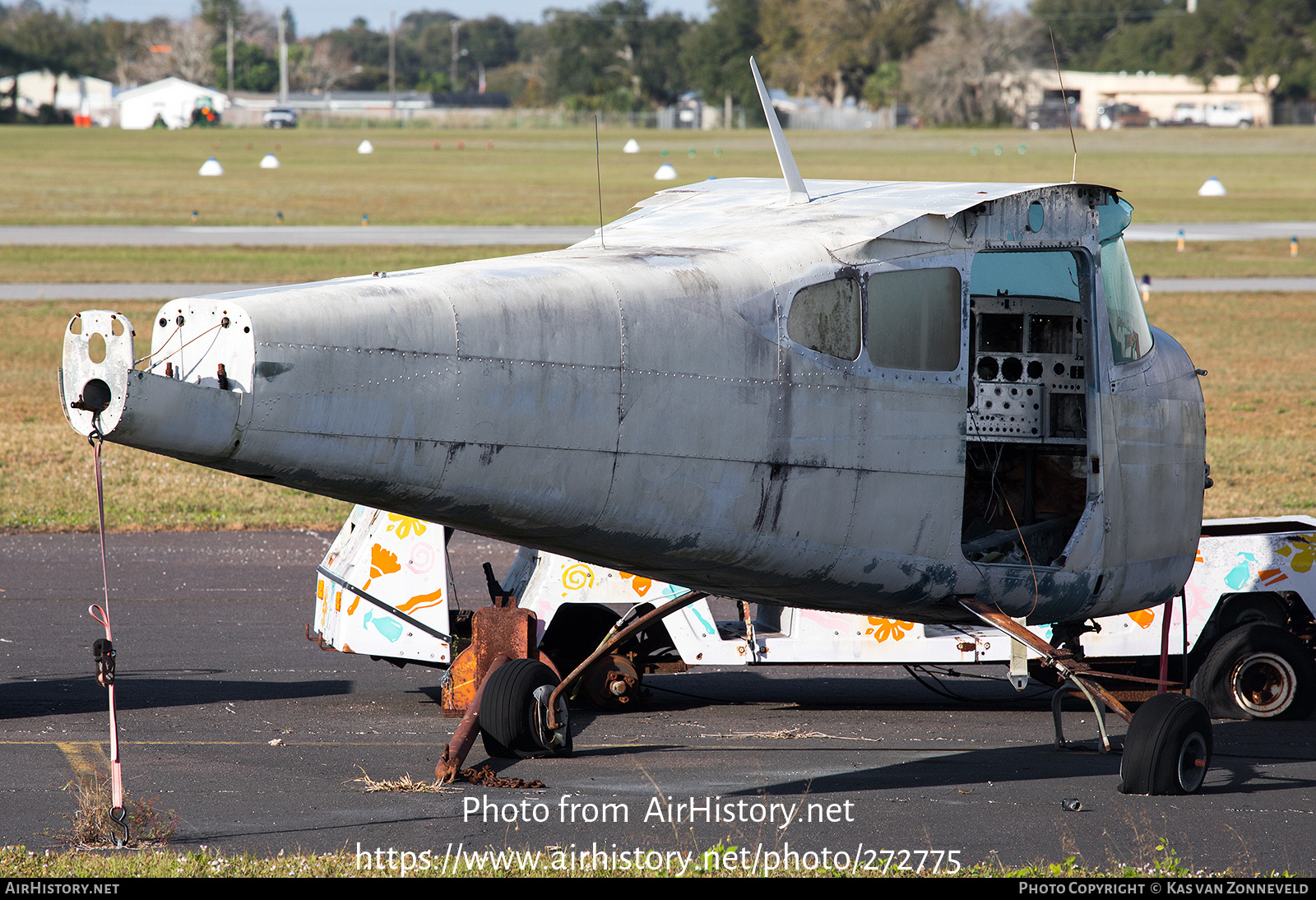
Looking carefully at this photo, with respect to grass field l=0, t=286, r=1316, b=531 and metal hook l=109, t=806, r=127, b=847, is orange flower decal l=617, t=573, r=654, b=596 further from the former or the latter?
grass field l=0, t=286, r=1316, b=531

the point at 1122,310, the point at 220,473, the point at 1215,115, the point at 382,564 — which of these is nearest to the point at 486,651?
the point at 382,564

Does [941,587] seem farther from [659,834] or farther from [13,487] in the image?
[13,487]

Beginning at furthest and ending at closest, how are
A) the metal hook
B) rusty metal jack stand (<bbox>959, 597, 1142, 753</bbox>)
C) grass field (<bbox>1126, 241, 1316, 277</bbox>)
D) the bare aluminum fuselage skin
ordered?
grass field (<bbox>1126, 241, 1316, 277</bbox>) → rusty metal jack stand (<bbox>959, 597, 1142, 753</bbox>) → the metal hook → the bare aluminum fuselage skin

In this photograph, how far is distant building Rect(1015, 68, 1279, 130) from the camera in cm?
14988

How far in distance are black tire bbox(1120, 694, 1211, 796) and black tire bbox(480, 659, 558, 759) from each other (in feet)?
10.8

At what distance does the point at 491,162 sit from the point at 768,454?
92.0m

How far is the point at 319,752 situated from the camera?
902 centimetres

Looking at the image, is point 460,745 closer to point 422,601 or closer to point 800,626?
point 422,601

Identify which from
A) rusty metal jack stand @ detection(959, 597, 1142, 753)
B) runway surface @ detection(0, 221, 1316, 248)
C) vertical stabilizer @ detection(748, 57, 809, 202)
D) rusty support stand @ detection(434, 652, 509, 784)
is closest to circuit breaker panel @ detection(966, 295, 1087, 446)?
rusty metal jack stand @ detection(959, 597, 1142, 753)

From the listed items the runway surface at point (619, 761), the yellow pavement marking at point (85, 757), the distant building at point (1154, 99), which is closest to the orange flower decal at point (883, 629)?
the runway surface at point (619, 761)

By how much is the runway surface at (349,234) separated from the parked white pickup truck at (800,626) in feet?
119

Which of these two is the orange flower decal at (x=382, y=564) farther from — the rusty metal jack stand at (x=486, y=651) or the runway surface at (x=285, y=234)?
the runway surface at (x=285, y=234)

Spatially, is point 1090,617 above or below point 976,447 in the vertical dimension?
below
